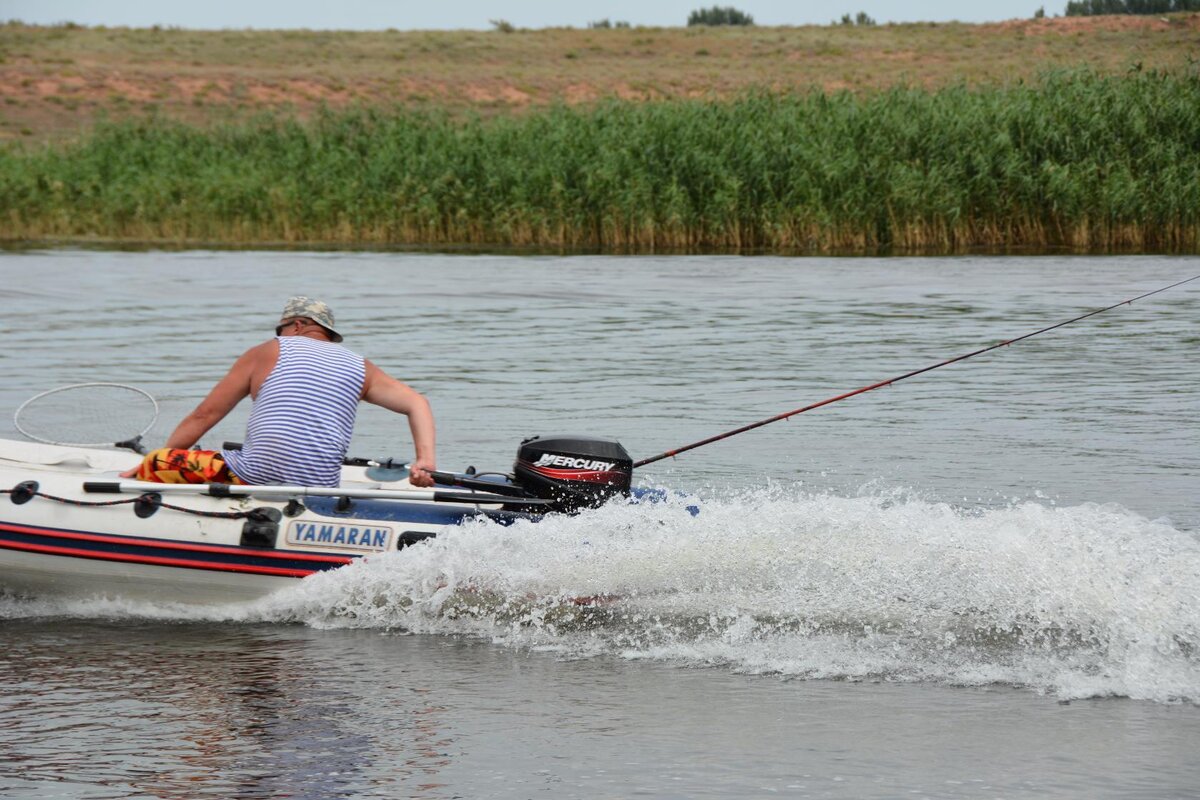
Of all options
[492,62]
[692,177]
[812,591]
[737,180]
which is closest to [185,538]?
[812,591]

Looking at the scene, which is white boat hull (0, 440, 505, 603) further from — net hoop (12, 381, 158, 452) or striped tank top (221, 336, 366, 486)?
net hoop (12, 381, 158, 452)

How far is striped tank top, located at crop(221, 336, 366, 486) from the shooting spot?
7.89m

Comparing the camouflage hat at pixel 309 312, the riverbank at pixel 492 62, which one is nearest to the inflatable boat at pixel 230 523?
the camouflage hat at pixel 309 312

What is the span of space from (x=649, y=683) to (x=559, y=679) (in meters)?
0.35

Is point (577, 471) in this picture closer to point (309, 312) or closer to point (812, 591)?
point (812, 591)

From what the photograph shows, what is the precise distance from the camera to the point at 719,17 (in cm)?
10250

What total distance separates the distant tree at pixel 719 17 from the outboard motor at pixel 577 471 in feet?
312

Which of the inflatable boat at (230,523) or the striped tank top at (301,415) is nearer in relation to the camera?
the inflatable boat at (230,523)

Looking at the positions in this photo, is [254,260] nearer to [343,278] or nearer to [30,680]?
[343,278]

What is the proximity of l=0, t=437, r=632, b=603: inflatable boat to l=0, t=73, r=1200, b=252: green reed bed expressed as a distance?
18729 mm

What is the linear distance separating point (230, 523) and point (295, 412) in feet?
1.84

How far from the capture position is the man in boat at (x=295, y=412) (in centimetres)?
791

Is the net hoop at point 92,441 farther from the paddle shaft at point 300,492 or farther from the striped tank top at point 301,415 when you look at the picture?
the striped tank top at point 301,415

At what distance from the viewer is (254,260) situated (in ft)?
92.8
